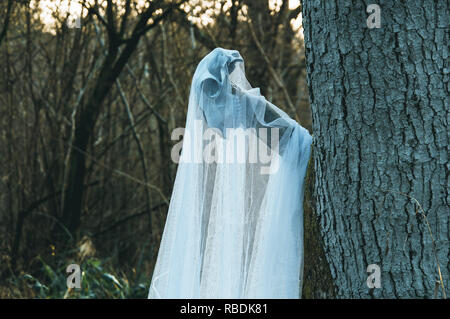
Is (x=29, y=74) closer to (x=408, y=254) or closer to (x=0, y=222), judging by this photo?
(x=0, y=222)

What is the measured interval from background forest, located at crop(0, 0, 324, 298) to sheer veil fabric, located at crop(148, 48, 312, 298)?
2.90m

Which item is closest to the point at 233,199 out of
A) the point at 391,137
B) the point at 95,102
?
the point at 391,137

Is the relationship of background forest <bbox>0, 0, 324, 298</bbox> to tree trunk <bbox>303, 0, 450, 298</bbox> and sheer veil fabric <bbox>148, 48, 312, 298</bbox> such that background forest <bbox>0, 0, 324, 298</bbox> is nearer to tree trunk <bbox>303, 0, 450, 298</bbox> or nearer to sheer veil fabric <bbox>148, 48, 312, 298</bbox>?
sheer veil fabric <bbox>148, 48, 312, 298</bbox>

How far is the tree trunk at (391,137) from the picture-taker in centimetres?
188

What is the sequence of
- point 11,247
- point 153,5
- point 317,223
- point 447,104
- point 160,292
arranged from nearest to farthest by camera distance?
point 447,104 → point 317,223 → point 160,292 → point 153,5 → point 11,247

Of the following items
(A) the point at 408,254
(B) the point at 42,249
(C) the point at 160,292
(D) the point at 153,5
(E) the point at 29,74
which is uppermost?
(D) the point at 153,5

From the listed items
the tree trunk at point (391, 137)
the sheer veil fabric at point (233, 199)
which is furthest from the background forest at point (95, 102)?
the tree trunk at point (391, 137)

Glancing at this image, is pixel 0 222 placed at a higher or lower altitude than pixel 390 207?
lower

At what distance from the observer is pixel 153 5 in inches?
203

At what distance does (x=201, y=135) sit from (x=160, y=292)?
2.14 feet

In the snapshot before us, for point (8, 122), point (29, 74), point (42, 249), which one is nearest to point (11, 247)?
point (42, 249)

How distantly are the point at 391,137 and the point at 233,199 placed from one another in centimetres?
71

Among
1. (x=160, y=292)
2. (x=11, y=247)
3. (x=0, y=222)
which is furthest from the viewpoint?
(x=0, y=222)

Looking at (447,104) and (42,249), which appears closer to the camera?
(447,104)
